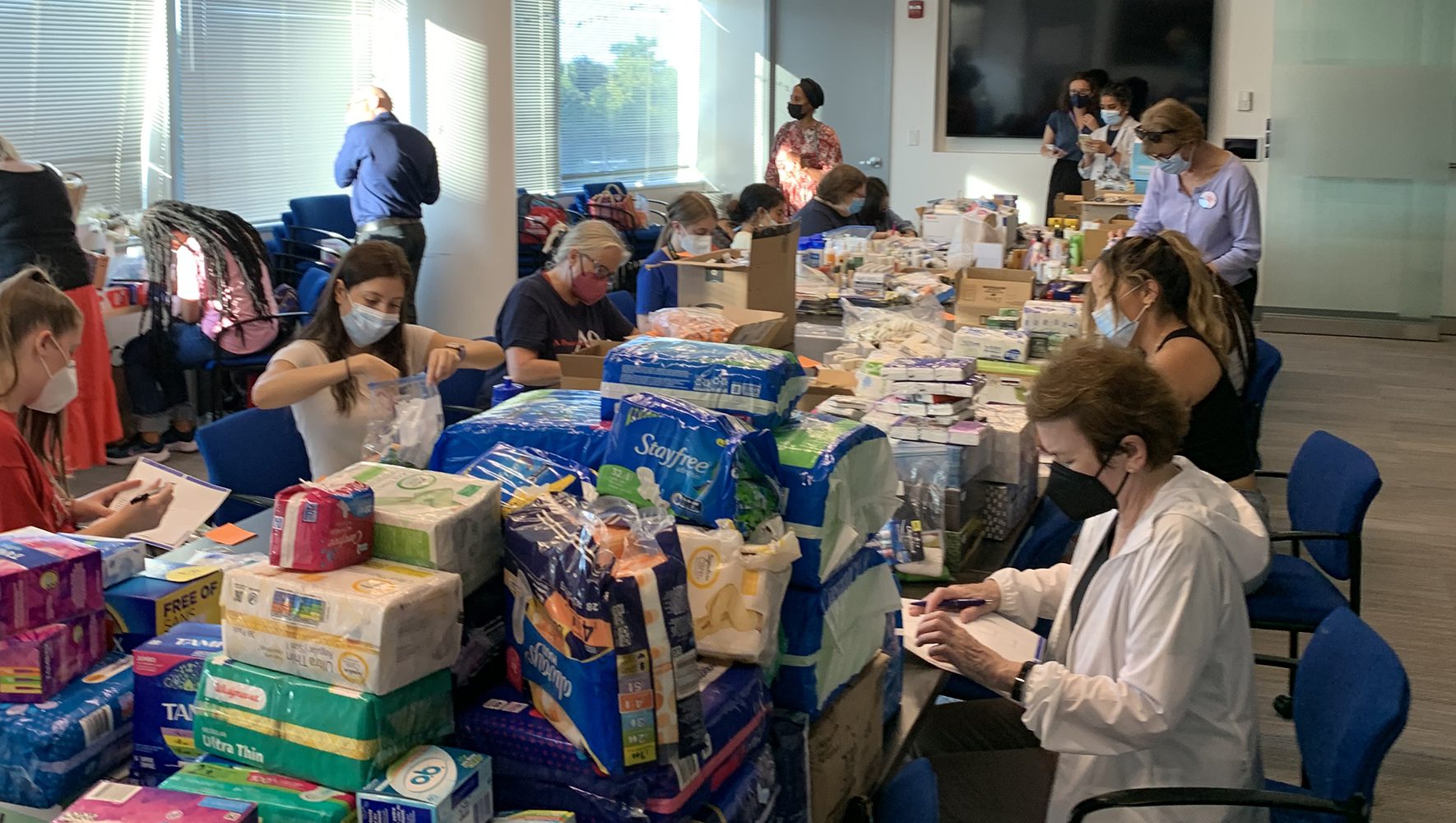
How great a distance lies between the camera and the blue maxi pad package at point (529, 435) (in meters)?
1.92

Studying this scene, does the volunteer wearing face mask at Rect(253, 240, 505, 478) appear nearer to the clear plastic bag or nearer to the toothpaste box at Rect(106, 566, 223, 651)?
the clear plastic bag

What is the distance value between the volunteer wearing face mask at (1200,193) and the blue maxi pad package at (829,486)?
12.4 feet

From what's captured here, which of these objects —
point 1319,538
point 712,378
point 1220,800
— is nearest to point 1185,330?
point 1319,538

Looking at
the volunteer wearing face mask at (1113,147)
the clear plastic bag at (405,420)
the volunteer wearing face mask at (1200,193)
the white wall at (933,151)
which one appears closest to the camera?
the clear plastic bag at (405,420)

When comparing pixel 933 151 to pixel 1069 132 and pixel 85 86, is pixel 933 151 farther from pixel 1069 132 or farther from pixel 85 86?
pixel 85 86

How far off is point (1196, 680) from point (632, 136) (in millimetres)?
10481

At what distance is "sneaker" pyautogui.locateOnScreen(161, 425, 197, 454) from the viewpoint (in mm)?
6367

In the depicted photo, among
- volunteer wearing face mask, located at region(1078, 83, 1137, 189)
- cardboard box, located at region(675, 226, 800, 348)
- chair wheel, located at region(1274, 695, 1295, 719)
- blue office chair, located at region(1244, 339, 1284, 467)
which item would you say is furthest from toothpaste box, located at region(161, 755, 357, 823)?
volunteer wearing face mask, located at region(1078, 83, 1137, 189)

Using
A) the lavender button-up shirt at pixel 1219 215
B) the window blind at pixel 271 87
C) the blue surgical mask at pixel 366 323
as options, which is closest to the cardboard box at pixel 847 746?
the blue surgical mask at pixel 366 323

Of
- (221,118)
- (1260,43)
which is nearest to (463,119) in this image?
(221,118)

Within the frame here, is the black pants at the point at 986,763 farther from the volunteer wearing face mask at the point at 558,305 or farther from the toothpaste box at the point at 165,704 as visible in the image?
the volunteer wearing face mask at the point at 558,305

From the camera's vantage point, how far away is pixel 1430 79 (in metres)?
9.42

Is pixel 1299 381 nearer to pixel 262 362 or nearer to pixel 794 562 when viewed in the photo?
pixel 262 362

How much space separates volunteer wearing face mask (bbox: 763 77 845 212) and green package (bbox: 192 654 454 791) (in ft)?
27.0
